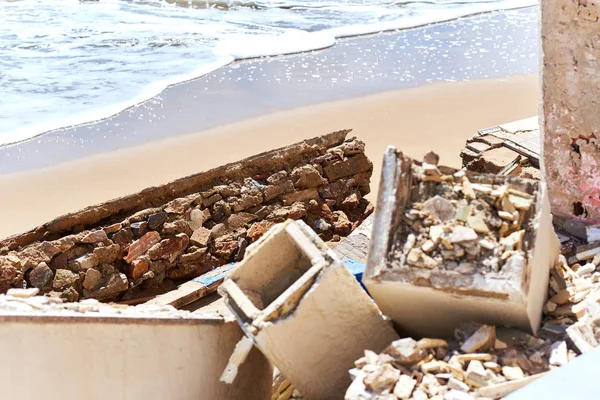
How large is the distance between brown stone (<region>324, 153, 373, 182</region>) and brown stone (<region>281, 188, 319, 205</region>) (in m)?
0.23

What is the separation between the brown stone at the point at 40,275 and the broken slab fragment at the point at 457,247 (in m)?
3.35

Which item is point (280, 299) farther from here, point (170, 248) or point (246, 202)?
point (246, 202)

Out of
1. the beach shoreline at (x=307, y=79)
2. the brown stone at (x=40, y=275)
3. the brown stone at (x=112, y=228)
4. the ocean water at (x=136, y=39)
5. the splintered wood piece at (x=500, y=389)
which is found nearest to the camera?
the splintered wood piece at (x=500, y=389)

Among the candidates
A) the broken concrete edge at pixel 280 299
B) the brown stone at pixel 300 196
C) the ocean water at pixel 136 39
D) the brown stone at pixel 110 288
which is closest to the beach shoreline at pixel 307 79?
the ocean water at pixel 136 39

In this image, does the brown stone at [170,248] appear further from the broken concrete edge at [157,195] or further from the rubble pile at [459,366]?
the rubble pile at [459,366]

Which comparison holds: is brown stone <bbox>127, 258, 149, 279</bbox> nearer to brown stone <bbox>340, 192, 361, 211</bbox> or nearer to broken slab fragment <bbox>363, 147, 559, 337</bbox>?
brown stone <bbox>340, 192, 361, 211</bbox>

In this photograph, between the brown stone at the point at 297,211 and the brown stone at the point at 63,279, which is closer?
the brown stone at the point at 63,279

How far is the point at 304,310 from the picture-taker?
3.38 meters

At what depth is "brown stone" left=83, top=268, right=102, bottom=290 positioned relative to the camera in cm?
619

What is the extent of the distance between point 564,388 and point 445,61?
12.1 m

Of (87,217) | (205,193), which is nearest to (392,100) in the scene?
(205,193)

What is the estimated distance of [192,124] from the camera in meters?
10.8

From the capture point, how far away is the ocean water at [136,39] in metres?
11.9

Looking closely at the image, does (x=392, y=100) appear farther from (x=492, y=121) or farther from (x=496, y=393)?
(x=496, y=393)
